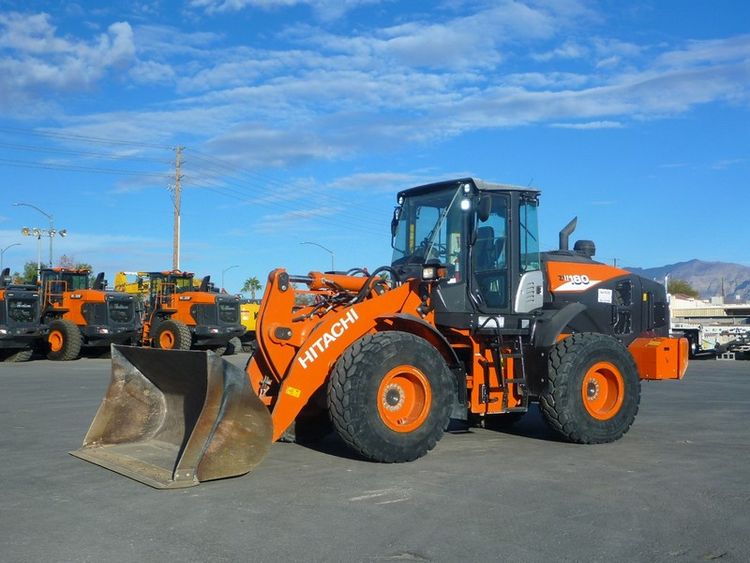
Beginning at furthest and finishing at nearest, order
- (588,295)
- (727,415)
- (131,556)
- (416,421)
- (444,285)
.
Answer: (727,415) < (588,295) < (444,285) < (416,421) < (131,556)

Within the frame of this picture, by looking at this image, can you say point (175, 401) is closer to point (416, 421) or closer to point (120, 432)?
point (120, 432)

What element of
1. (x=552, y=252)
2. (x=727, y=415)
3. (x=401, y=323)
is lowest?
(x=727, y=415)

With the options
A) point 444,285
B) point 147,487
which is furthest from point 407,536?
point 444,285

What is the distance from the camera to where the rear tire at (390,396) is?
7438 millimetres

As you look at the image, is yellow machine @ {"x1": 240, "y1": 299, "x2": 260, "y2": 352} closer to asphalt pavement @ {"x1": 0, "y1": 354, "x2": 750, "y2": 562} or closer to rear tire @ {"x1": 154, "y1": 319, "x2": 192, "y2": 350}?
rear tire @ {"x1": 154, "y1": 319, "x2": 192, "y2": 350}

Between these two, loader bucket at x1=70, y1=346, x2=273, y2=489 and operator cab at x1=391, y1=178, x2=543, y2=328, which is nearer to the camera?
loader bucket at x1=70, y1=346, x2=273, y2=489

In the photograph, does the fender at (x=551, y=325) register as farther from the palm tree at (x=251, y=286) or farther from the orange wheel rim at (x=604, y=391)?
the palm tree at (x=251, y=286)

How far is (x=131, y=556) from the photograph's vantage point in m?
4.96

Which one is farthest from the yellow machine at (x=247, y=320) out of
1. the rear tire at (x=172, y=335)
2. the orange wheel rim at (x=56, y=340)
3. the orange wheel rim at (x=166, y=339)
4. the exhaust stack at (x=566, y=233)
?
the exhaust stack at (x=566, y=233)

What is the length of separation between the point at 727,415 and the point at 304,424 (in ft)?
22.3

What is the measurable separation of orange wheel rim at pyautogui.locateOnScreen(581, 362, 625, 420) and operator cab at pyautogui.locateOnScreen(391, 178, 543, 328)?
1.01m

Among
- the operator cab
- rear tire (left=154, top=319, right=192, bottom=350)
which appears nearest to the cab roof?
the operator cab

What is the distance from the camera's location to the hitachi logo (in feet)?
24.8

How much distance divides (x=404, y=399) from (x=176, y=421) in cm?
225
